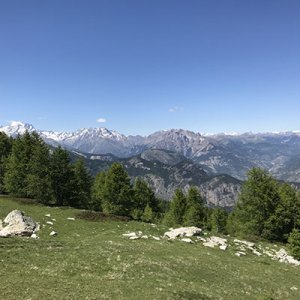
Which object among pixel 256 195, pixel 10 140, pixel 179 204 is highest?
pixel 10 140

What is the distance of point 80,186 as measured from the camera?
8912 cm

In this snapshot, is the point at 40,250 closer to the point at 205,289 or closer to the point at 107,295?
the point at 107,295

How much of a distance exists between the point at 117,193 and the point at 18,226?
3891cm

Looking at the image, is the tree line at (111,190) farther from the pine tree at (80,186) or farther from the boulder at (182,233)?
the boulder at (182,233)

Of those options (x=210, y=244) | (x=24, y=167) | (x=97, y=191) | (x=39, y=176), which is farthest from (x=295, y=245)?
(x=97, y=191)

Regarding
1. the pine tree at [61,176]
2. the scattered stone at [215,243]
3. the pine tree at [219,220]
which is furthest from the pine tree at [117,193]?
the pine tree at [219,220]

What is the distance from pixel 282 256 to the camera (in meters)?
46.2

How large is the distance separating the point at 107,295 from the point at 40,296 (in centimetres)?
390

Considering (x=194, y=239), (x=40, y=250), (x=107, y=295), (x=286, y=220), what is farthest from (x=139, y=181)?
(x=107, y=295)

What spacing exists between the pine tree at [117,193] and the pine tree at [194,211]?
58.9 feet

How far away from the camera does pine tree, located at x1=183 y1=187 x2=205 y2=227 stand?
87500mm

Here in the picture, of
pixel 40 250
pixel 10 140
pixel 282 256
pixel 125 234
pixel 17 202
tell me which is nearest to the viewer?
pixel 40 250

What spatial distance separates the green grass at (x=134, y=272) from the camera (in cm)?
2095

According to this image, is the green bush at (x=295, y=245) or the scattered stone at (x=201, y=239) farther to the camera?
the green bush at (x=295, y=245)
